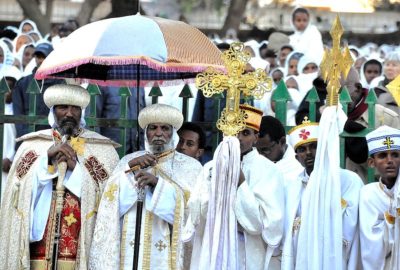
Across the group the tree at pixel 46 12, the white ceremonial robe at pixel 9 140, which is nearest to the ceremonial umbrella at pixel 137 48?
the white ceremonial robe at pixel 9 140

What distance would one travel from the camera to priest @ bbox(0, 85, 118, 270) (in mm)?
13117

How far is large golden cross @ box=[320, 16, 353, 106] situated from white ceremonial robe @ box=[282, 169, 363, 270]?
0.73 metres

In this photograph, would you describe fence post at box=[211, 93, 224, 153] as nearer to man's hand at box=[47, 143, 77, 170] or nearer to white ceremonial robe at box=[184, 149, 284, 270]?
white ceremonial robe at box=[184, 149, 284, 270]

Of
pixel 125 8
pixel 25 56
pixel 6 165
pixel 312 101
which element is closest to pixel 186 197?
pixel 312 101

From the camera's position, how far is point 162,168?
43.4ft

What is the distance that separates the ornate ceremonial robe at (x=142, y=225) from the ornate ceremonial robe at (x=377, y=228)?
5.09ft

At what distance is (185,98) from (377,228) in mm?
2637

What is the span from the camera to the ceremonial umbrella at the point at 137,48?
13.0 metres

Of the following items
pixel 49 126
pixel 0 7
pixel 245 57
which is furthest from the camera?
pixel 0 7

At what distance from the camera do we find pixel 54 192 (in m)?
13.2

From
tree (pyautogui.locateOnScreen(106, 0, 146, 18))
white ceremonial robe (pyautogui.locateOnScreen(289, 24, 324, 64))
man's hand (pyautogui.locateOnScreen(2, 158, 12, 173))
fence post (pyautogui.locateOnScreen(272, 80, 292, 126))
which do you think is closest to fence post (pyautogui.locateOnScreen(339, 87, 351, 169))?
fence post (pyautogui.locateOnScreen(272, 80, 292, 126))

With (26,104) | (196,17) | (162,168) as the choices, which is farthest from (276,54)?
(196,17)

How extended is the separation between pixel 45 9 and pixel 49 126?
1547 cm

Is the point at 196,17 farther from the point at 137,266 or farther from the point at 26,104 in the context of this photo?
the point at 137,266
